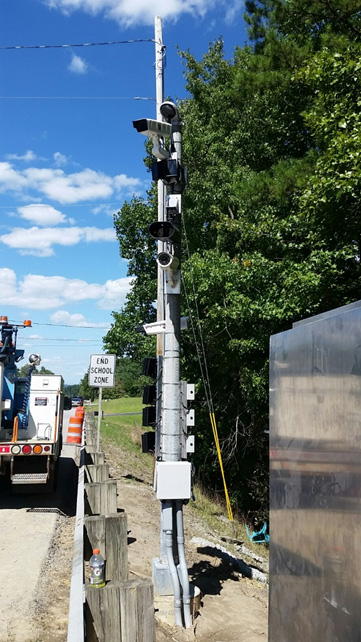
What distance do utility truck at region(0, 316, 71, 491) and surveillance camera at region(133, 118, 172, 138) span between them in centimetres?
525

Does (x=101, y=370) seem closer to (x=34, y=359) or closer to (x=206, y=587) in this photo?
(x=34, y=359)

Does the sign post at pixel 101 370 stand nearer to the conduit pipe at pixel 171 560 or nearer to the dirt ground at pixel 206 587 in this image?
the dirt ground at pixel 206 587

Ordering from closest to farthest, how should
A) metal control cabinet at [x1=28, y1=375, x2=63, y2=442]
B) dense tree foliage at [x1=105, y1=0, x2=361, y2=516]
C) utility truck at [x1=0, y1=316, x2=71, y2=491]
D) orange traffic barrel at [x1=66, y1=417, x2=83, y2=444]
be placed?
1. utility truck at [x1=0, y1=316, x2=71, y2=491]
2. metal control cabinet at [x1=28, y1=375, x2=63, y2=442]
3. dense tree foliage at [x1=105, y1=0, x2=361, y2=516]
4. orange traffic barrel at [x1=66, y1=417, x2=83, y2=444]

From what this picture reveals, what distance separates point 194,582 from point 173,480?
157 centimetres

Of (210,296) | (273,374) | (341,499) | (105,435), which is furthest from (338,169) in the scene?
(105,435)

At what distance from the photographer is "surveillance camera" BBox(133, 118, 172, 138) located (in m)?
6.01

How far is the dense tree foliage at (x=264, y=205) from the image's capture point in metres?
10.0

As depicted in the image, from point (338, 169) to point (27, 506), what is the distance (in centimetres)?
791

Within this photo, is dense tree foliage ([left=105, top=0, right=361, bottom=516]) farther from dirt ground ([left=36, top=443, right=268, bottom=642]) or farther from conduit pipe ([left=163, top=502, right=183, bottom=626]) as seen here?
conduit pipe ([left=163, top=502, right=183, bottom=626])

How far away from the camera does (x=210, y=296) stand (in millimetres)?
13070

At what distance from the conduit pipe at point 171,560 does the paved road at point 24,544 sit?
1362mm

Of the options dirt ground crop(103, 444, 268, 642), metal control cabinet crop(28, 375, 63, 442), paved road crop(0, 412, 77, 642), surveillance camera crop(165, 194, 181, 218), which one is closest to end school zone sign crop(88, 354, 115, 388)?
paved road crop(0, 412, 77, 642)

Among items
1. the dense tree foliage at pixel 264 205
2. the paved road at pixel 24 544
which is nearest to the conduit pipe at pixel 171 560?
the paved road at pixel 24 544

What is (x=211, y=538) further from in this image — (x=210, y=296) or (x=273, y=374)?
(x=273, y=374)
